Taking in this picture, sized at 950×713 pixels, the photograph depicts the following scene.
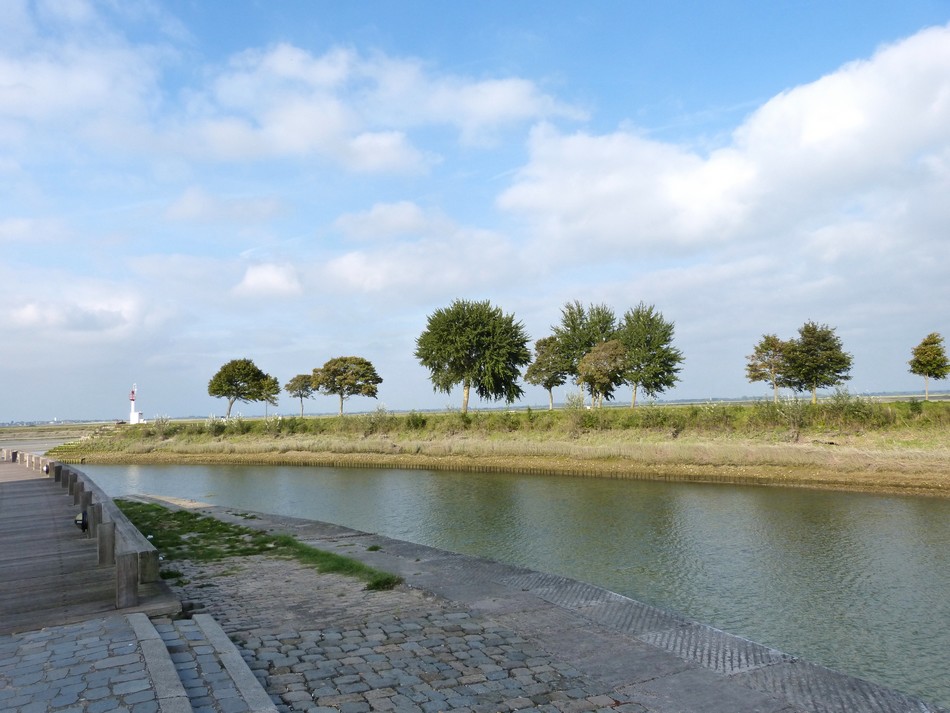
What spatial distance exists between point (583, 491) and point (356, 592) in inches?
652

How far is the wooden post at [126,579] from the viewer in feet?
21.5

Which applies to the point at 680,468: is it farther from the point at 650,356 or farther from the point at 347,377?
the point at 347,377

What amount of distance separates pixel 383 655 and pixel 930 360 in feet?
144

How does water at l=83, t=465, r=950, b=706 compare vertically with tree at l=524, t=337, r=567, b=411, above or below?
below

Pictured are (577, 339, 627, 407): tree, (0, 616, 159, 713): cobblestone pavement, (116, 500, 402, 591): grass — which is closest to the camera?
(0, 616, 159, 713): cobblestone pavement

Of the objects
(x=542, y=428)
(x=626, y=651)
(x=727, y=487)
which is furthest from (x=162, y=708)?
(x=542, y=428)

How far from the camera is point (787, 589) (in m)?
11.0

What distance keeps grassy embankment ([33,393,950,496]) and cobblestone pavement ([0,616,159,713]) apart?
80.1 feet

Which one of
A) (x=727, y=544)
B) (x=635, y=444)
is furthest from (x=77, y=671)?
(x=635, y=444)

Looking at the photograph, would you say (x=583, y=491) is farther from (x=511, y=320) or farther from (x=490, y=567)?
(x=511, y=320)

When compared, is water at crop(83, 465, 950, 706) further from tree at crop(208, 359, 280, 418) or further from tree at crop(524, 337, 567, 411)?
tree at crop(208, 359, 280, 418)

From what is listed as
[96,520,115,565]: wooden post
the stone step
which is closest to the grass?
[96,520,115,565]: wooden post

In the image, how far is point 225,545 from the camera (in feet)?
39.8

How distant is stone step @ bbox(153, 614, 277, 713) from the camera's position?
460 centimetres
